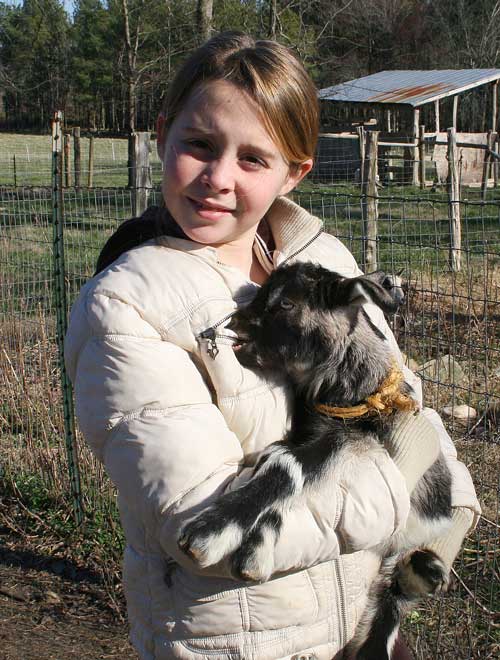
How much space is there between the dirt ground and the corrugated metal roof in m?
24.8

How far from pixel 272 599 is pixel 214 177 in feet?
3.75

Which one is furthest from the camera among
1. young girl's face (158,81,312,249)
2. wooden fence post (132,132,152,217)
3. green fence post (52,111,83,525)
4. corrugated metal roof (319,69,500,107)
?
corrugated metal roof (319,69,500,107)

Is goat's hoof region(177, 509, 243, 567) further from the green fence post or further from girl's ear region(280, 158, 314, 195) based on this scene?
the green fence post

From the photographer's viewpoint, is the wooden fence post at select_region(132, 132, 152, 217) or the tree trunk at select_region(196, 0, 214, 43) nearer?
the wooden fence post at select_region(132, 132, 152, 217)

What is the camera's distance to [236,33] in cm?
251

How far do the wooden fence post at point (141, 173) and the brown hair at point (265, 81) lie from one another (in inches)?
259

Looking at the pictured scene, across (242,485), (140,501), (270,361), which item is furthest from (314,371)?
(140,501)

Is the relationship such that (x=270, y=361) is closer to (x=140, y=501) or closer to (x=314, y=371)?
(x=314, y=371)

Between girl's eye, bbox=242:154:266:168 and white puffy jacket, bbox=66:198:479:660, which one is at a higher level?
girl's eye, bbox=242:154:266:168

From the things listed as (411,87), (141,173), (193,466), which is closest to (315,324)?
(193,466)

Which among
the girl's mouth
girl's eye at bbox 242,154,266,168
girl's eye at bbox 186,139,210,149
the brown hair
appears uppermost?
the brown hair

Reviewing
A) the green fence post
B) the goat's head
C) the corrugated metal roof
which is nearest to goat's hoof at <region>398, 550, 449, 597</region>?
the goat's head

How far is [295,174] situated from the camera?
8.61 feet

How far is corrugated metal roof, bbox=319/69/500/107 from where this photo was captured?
30188 millimetres
